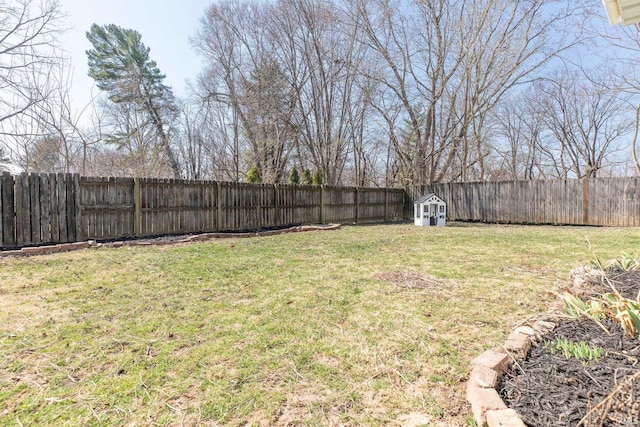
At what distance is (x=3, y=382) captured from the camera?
1588 mm

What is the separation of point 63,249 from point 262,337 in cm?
482

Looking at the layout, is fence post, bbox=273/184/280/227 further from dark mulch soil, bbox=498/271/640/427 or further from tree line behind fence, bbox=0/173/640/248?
dark mulch soil, bbox=498/271/640/427

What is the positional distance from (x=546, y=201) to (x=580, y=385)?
452 inches

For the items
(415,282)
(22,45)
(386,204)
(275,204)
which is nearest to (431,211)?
(386,204)

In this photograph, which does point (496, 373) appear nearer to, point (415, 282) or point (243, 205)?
point (415, 282)

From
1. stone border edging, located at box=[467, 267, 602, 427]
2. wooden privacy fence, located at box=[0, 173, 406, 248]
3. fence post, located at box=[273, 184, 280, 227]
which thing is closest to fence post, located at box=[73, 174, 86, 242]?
wooden privacy fence, located at box=[0, 173, 406, 248]

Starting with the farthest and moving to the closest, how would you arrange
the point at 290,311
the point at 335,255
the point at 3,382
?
the point at 335,255, the point at 290,311, the point at 3,382

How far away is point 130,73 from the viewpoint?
13523 mm

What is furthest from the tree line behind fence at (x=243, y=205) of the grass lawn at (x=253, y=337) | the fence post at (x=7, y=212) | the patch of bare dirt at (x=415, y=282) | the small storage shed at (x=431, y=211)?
the patch of bare dirt at (x=415, y=282)

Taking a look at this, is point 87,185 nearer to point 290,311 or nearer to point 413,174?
point 290,311

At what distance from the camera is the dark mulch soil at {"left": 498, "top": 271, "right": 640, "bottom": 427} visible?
1.11 metres

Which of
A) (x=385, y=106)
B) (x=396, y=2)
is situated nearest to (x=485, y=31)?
(x=396, y=2)

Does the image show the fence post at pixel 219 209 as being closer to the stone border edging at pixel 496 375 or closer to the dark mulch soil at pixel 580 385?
the stone border edging at pixel 496 375

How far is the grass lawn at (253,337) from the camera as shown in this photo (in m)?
1.41
